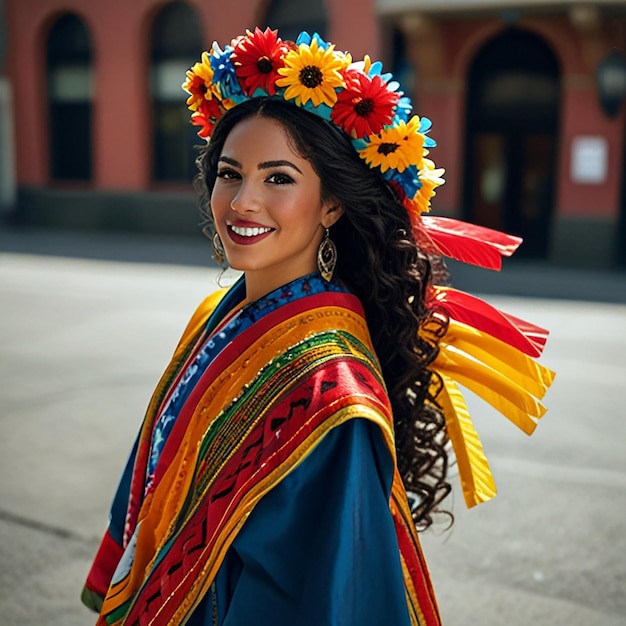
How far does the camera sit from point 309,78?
5.30 ft

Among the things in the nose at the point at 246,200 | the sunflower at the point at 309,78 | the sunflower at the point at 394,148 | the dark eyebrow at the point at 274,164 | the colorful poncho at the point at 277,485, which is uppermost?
the sunflower at the point at 309,78

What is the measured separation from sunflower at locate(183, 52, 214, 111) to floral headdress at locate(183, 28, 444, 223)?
57 millimetres

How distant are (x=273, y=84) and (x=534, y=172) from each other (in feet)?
42.2

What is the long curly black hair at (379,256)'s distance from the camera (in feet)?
5.43

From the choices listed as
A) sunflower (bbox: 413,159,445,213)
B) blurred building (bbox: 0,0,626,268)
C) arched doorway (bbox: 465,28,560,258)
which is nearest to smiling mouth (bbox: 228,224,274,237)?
sunflower (bbox: 413,159,445,213)

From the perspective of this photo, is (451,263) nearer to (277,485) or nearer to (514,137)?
(514,137)

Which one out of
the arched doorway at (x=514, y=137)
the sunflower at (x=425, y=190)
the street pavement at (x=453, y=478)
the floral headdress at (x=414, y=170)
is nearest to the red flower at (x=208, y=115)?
the floral headdress at (x=414, y=170)

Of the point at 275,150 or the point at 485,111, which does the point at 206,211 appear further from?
the point at 485,111

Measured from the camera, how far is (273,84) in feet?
5.39

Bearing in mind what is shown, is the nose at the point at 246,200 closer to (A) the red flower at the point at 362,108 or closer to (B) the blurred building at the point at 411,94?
(A) the red flower at the point at 362,108

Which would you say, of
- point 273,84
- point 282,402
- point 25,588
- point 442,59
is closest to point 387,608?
point 282,402

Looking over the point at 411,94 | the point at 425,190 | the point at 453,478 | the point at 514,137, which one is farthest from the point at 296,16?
the point at 425,190

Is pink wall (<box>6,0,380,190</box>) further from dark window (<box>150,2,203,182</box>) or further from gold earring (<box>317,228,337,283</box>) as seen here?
gold earring (<box>317,228,337,283</box>)

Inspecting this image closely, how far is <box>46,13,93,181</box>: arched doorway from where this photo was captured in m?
16.9
